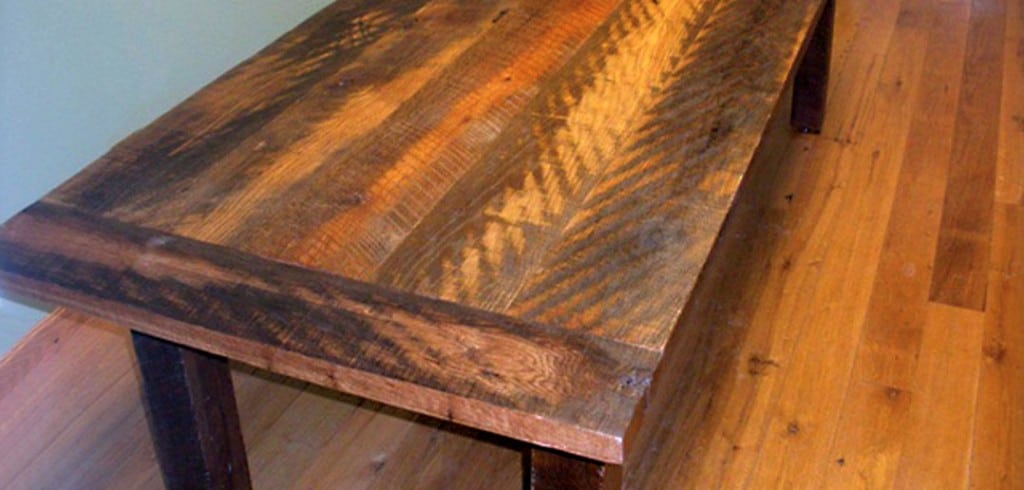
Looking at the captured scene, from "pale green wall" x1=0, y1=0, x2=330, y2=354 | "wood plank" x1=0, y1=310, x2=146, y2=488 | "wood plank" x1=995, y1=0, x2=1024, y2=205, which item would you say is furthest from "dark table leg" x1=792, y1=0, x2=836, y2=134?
"wood plank" x1=0, y1=310, x2=146, y2=488

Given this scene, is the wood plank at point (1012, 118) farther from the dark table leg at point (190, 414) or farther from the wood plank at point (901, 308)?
the dark table leg at point (190, 414)

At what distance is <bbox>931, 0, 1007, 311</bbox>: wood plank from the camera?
5.71 ft

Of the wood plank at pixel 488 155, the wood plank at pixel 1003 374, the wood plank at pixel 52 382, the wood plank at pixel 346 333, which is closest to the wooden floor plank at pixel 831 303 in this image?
the wood plank at pixel 1003 374

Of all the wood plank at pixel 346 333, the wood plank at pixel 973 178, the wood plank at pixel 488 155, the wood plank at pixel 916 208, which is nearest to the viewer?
the wood plank at pixel 346 333

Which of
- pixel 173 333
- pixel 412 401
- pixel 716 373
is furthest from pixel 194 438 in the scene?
pixel 716 373

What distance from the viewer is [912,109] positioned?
225 centimetres

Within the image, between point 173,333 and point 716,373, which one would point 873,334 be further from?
point 173,333

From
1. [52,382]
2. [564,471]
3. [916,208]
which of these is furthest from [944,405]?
[52,382]

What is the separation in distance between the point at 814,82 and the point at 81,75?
132 cm

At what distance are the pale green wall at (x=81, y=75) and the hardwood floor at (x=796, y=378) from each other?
0.20 metres

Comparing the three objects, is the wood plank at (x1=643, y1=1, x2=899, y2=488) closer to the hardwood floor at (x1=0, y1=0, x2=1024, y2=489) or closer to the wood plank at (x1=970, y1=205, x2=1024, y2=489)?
the hardwood floor at (x1=0, y1=0, x2=1024, y2=489)

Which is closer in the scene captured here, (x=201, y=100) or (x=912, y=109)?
(x=201, y=100)

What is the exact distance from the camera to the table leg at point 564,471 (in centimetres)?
93

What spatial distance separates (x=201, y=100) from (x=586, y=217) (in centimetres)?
51
